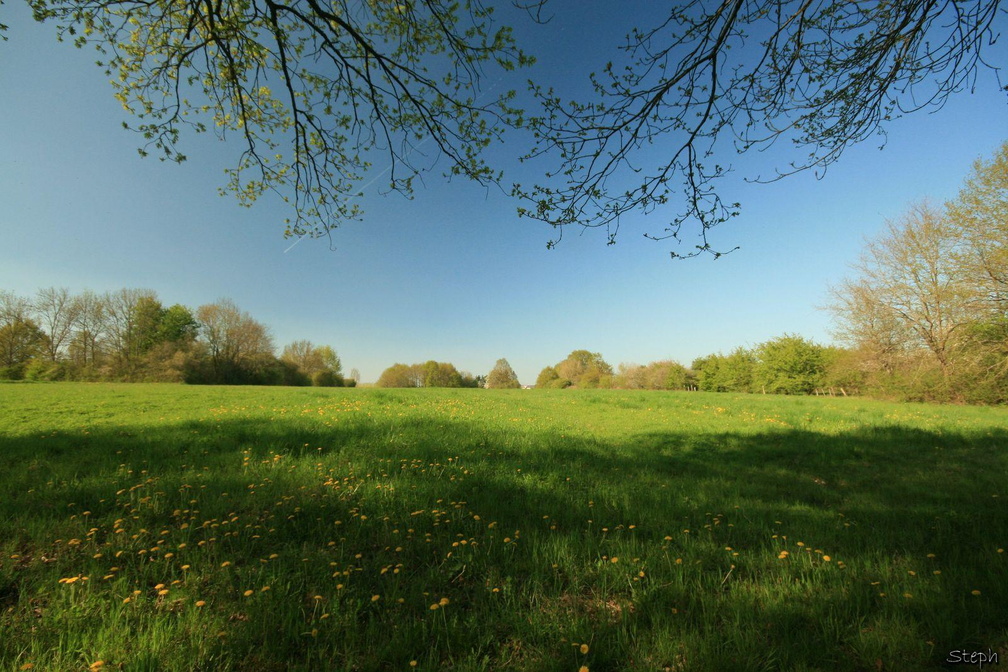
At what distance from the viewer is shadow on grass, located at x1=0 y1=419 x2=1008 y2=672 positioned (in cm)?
213

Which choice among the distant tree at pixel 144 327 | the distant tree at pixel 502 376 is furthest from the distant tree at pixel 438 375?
the distant tree at pixel 144 327

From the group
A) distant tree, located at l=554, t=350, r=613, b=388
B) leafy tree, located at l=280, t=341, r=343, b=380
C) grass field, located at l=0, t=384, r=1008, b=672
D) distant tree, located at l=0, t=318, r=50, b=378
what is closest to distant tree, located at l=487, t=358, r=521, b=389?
distant tree, located at l=554, t=350, r=613, b=388

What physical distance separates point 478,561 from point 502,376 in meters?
85.5

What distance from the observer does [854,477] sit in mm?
5996

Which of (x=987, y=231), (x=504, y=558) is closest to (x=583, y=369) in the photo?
(x=987, y=231)

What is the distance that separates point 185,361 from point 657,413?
59.0 meters

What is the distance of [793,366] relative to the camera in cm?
4484

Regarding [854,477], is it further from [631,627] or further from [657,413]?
[657,413]

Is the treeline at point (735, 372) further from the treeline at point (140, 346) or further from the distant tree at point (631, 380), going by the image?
the treeline at point (140, 346)

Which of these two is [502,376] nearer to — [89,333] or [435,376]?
[435,376]

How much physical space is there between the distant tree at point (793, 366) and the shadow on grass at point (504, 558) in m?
47.5

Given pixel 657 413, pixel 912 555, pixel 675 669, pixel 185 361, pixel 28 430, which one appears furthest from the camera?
pixel 185 361

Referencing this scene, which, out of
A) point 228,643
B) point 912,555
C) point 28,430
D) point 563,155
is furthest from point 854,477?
point 28,430

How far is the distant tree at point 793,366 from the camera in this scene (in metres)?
43.8
